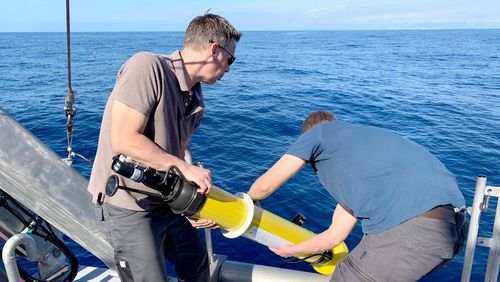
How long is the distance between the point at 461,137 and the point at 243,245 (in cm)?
1061

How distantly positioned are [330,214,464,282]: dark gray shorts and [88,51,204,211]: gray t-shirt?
1.48m

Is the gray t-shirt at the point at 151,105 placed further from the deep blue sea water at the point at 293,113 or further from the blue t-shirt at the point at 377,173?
the deep blue sea water at the point at 293,113

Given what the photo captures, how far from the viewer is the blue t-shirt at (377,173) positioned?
7.95 ft

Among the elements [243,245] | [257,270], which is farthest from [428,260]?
[243,245]

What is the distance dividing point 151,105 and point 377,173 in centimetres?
146

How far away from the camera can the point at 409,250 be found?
7.97 feet

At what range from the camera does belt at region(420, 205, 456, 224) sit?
95.6 inches

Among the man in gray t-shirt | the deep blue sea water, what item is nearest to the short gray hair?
the man in gray t-shirt

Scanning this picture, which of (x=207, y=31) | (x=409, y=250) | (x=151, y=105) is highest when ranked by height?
(x=207, y=31)

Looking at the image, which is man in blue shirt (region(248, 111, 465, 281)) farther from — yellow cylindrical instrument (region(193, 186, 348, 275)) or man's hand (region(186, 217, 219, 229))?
man's hand (region(186, 217, 219, 229))

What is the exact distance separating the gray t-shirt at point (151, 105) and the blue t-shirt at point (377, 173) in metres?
0.79

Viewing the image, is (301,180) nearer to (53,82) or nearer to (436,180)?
(436,180)

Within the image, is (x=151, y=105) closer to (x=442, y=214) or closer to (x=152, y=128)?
(x=152, y=128)

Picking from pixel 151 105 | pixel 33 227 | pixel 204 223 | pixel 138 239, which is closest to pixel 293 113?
pixel 33 227
